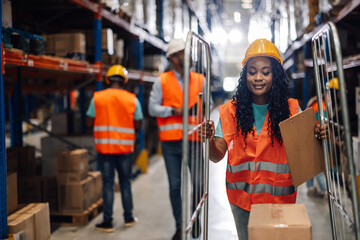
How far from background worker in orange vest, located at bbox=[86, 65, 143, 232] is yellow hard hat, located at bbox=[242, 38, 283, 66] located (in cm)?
276

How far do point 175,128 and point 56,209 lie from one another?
209 centimetres

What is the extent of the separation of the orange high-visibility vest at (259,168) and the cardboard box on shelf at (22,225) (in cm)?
230

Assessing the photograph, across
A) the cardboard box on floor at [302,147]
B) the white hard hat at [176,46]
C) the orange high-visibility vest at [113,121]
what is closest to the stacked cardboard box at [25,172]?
the orange high-visibility vest at [113,121]

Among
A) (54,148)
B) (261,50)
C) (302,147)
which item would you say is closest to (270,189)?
(302,147)

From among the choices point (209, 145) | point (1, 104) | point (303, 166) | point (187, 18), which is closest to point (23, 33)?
point (1, 104)

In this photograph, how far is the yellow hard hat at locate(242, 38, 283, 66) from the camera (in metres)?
2.35

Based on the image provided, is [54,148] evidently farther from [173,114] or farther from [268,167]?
[268,167]

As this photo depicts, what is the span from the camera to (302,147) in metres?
2.36

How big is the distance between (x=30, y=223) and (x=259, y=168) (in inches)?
100

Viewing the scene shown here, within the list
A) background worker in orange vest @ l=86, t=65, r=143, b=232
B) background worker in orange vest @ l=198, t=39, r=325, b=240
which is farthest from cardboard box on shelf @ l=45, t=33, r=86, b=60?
background worker in orange vest @ l=198, t=39, r=325, b=240

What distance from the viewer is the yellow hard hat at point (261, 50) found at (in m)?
2.35

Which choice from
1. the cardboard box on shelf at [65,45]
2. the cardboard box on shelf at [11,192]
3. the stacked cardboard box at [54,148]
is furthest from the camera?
the stacked cardboard box at [54,148]

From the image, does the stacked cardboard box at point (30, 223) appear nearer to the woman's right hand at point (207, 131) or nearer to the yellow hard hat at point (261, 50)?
the woman's right hand at point (207, 131)

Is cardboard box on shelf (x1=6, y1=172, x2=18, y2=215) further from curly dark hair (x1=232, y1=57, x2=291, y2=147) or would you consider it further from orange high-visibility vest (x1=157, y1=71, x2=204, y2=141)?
curly dark hair (x1=232, y1=57, x2=291, y2=147)
